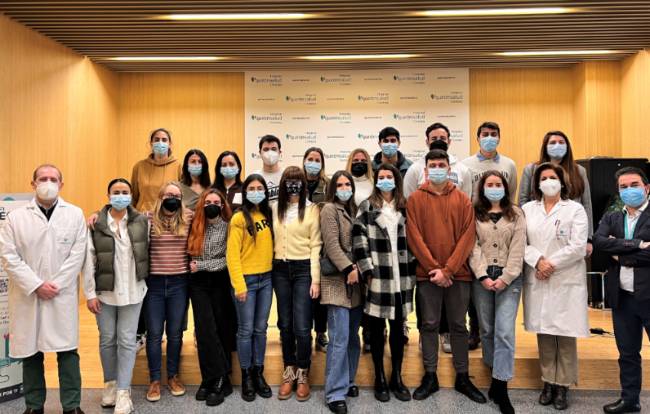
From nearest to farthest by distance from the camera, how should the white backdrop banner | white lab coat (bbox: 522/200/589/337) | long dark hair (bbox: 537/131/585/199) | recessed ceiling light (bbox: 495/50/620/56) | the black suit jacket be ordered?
the black suit jacket → white lab coat (bbox: 522/200/589/337) → long dark hair (bbox: 537/131/585/199) → recessed ceiling light (bbox: 495/50/620/56) → the white backdrop banner

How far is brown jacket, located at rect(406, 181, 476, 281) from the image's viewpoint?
2.97 meters

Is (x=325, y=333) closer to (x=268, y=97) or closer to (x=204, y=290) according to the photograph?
(x=204, y=290)

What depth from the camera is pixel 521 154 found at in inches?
264

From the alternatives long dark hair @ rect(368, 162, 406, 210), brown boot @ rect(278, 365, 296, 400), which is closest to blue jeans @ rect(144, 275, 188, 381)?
brown boot @ rect(278, 365, 296, 400)

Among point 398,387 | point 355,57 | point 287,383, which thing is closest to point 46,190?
point 287,383

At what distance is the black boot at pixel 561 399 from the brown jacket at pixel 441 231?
96 cm

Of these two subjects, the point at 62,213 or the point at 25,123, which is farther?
the point at 25,123

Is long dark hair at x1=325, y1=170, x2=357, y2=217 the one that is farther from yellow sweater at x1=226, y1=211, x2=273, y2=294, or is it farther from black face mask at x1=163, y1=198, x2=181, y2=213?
black face mask at x1=163, y1=198, x2=181, y2=213

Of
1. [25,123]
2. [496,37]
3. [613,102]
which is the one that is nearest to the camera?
[25,123]

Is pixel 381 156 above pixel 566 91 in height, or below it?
below

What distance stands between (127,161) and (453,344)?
18.8ft

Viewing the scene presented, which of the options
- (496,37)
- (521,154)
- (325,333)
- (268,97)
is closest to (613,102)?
(521,154)

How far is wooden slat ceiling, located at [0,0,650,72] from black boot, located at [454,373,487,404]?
3465mm

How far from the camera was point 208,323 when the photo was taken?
3045 mm
